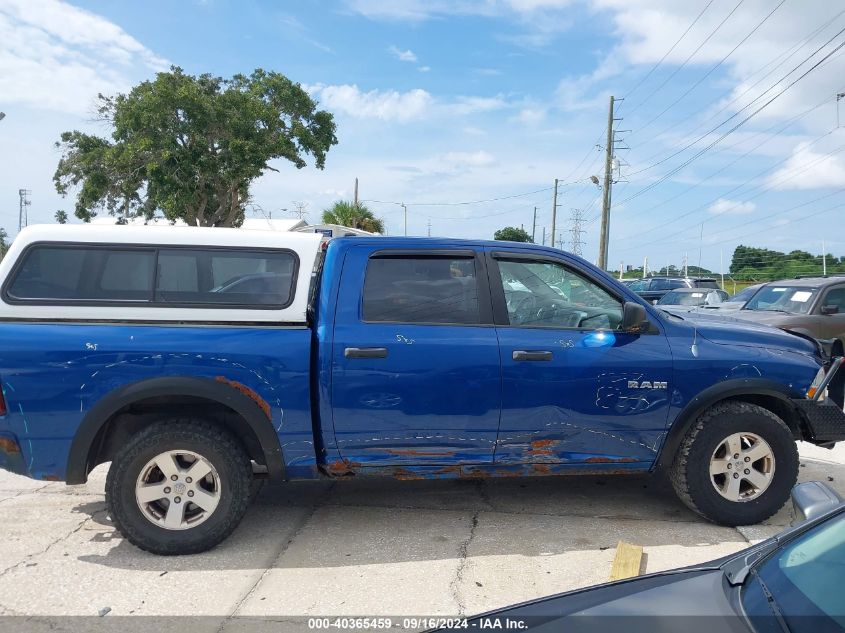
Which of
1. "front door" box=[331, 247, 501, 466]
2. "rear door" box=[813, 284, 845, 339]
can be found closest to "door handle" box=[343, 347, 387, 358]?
"front door" box=[331, 247, 501, 466]

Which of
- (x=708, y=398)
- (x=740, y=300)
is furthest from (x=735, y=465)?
(x=740, y=300)

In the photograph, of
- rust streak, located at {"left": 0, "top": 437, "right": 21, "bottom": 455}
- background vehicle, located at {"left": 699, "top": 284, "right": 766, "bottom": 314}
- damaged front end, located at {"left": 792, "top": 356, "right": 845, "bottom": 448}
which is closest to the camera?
rust streak, located at {"left": 0, "top": 437, "right": 21, "bottom": 455}

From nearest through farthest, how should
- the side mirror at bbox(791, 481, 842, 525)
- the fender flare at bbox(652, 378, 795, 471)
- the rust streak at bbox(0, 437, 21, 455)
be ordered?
the side mirror at bbox(791, 481, 842, 525) → the rust streak at bbox(0, 437, 21, 455) → the fender flare at bbox(652, 378, 795, 471)

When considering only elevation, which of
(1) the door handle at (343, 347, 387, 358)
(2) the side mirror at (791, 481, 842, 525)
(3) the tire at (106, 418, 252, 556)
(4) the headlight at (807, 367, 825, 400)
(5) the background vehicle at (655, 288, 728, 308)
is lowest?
(3) the tire at (106, 418, 252, 556)

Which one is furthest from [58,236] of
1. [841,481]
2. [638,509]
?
[841,481]

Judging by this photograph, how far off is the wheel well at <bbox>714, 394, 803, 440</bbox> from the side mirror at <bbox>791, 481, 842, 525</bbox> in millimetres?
1750

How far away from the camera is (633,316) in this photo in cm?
391

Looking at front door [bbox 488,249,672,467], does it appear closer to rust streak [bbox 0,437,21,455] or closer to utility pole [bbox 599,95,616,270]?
rust streak [bbox 0,437,21,455]

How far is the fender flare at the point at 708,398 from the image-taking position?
4.07 m

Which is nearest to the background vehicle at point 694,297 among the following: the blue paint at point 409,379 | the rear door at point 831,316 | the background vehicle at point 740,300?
the background vehicle at point 740,300

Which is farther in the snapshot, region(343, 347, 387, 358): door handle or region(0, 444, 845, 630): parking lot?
region(343, 347, 387, 358): door handle

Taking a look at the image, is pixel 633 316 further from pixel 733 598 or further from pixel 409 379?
pixel 733 598

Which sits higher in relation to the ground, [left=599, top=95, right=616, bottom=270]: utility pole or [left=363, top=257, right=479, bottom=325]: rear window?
[left=599, top=95, right=616, bottom=270]: utility pole

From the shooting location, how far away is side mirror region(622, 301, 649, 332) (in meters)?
3.90
